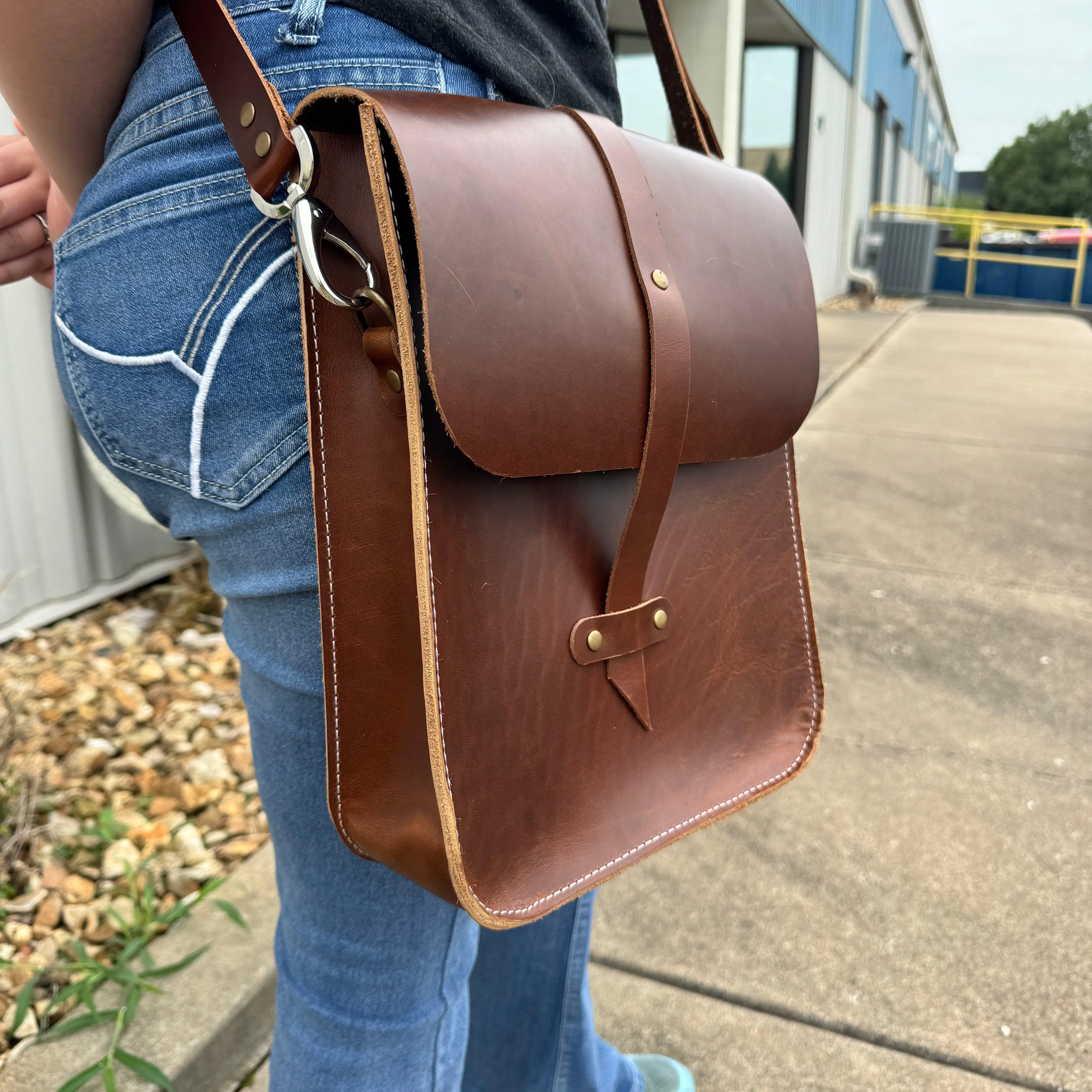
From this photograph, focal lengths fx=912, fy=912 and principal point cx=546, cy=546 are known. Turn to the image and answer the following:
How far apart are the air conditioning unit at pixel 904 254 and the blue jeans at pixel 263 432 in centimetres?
1340

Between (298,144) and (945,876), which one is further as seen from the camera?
(945,876)

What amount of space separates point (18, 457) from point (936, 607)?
2.69m

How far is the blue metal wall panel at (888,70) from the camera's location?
39.2ft

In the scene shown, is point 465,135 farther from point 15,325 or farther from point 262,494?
point 15,325

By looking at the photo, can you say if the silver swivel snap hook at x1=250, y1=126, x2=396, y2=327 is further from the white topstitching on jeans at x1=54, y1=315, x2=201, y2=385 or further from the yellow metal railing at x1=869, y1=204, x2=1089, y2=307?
the yellow metal railing at x1=869, y1=204, x2=1089, y2=307

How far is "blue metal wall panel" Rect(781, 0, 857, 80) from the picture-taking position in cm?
764

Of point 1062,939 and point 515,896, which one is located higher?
point 515,896

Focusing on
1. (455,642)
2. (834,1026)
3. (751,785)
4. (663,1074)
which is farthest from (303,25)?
(834,1026)

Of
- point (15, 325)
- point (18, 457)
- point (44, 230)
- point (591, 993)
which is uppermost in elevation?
point (44, 230)

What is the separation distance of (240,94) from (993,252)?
714 inches

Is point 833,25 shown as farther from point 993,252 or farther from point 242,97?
point 242,97

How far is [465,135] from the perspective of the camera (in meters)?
0.59

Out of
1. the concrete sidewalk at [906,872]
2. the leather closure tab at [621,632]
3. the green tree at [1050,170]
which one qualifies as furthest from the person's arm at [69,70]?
the green tree at [1050,170]

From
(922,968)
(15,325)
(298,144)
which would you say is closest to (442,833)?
(298,144)
